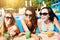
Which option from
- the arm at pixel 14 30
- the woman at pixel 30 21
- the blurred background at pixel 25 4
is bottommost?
the arm at pixel 14 30

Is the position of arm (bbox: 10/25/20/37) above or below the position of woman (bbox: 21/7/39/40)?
below

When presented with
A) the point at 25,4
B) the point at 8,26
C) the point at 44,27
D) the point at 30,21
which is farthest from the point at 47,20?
the point at 8,26

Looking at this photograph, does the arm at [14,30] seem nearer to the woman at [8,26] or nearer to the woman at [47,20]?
the woman at [8,26]

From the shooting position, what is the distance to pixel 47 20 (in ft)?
5.98

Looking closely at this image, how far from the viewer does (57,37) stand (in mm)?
1811

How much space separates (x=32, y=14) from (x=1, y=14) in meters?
0.34

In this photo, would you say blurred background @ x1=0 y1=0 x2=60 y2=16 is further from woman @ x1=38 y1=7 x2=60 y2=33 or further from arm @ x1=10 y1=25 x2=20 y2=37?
arm @ x1=10 y1=25 x2=20 y2=37

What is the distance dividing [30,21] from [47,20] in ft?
0.60

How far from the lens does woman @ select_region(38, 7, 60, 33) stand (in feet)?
5.96

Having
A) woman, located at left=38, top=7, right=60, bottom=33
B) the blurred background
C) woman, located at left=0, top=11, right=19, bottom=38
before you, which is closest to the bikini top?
woman, located at left=38, top=7, right=60, bottom=33

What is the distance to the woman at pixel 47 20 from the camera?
5.96 ft

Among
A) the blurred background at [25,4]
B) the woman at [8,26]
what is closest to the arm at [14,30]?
the woman at [8,26]

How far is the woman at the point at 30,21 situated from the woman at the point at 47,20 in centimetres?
8

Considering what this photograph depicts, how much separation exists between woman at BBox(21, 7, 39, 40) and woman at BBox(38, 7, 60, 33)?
0.08m
